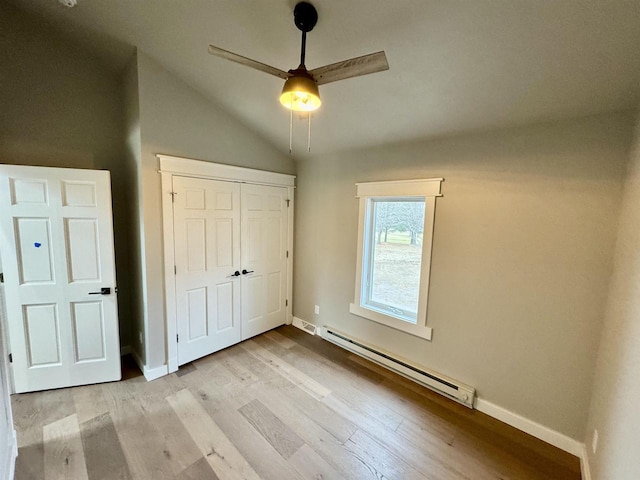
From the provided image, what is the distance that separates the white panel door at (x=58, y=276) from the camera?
2.07 m

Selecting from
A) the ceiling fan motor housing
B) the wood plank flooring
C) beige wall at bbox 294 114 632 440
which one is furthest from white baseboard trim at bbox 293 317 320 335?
the ceiling fan motor housing

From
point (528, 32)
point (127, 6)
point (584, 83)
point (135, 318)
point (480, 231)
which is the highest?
point (127, 6)

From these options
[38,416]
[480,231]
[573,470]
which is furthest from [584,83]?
[38,416]

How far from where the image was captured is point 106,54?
2393 millimetres

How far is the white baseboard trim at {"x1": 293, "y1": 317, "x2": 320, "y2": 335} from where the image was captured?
350 centimetres

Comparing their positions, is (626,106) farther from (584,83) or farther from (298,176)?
(298,176)

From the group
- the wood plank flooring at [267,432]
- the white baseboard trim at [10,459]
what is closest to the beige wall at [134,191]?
the wood plank flooring at [267,432]

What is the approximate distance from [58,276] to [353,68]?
282cm

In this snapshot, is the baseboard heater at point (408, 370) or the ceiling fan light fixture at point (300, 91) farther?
the baseboard heater at point (408, 370)

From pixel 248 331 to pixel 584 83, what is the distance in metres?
3.67

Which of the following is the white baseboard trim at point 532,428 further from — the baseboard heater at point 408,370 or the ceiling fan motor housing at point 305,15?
the ceiling fan motor housing at point 305,15

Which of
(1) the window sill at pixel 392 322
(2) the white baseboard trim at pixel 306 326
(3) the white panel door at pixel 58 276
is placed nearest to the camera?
(3) the white panel door at pixel 58 276

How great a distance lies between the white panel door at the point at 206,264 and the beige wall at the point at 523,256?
1.78m

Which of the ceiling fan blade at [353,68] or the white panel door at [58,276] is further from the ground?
the ceiling fan blade at [353,68]
